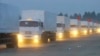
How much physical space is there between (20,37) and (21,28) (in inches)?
36.4

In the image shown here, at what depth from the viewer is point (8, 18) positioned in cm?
3559

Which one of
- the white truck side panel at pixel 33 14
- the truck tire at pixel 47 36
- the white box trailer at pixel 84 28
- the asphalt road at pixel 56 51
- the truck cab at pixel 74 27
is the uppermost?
the white truck side panel at pixel 33 14

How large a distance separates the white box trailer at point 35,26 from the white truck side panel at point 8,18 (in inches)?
213

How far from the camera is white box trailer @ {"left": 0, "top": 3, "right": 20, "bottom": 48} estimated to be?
1319 inches

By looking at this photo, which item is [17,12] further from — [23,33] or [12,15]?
[23,33]

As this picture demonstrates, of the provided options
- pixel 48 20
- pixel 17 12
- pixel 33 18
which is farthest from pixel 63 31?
pixel 17 12

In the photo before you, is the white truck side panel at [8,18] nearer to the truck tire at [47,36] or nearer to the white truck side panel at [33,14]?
the white truck side panel at [33,14]

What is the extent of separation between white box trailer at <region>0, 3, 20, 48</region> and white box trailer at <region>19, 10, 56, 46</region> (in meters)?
5.42

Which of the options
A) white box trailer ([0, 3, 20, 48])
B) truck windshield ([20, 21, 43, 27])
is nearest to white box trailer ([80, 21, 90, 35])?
truck windshield ([20, 21, 43, 27])

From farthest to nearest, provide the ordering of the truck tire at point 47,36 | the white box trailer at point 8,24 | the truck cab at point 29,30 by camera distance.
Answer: the truck tire at point 47,36 → the truck cab at point 29,30 → the white box trailer at point 8,24

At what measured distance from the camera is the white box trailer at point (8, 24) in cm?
3349

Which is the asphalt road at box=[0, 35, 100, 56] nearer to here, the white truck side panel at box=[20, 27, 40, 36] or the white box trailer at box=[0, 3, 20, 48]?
the white box trailer at box=[0, 3, 20, 48]

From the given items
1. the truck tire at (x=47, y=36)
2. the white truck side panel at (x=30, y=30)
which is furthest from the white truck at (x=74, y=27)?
the white truck side panel at (x=30, y=30)

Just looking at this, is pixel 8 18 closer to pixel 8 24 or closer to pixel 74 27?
pixel 8 24
